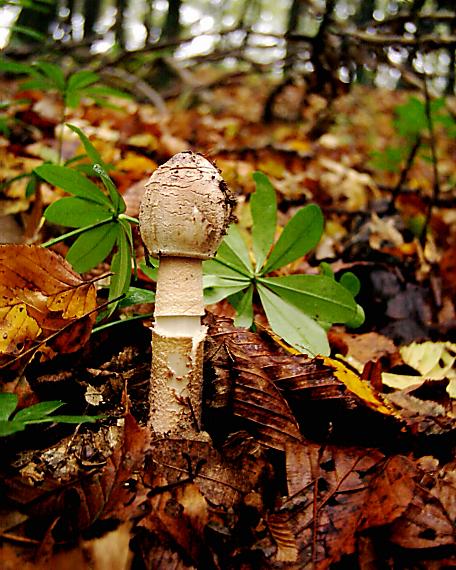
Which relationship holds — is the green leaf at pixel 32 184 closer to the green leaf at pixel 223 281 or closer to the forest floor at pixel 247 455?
the forest floor at pixel 247 455

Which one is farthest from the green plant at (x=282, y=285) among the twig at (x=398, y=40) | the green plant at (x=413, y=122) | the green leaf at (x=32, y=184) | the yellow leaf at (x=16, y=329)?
Result: the twig at (x=398, y=40)

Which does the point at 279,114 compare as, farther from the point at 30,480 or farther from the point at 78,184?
the point at 30,480

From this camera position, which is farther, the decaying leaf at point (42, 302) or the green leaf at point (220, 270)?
the green leaf at point (220, 270)

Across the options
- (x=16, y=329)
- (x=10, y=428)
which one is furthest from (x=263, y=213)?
(x=10, y=428)

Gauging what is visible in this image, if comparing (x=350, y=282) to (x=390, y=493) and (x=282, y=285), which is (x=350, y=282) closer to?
(x=282, y=285)

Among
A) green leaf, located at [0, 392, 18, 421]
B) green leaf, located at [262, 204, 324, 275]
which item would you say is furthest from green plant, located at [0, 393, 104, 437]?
green leaf, located at [262, 204, 324, 275]

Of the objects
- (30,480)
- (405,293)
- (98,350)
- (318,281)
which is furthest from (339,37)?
→ (30,480)
